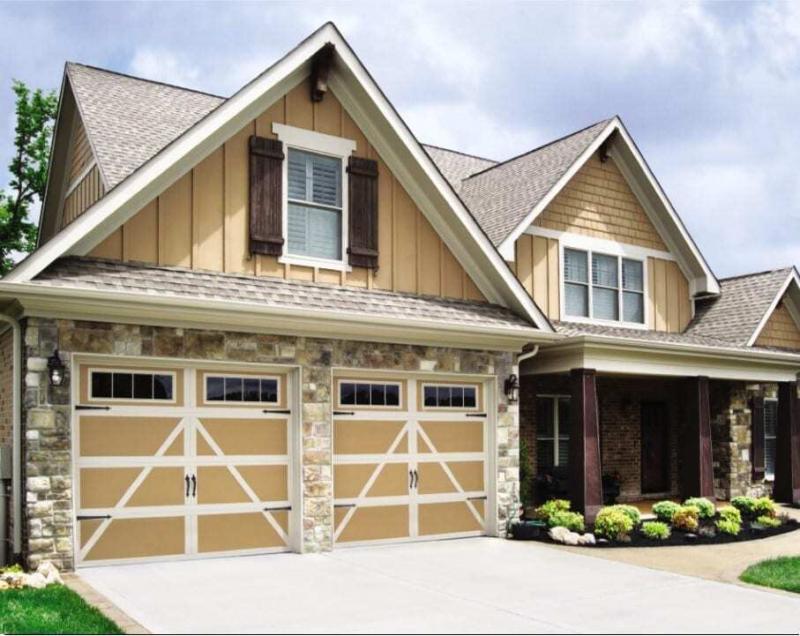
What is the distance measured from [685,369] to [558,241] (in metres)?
3.36

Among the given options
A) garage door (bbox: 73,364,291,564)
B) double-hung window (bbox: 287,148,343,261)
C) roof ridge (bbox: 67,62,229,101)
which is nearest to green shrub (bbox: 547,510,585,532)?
garage door (bbox: 73,364,291,564)

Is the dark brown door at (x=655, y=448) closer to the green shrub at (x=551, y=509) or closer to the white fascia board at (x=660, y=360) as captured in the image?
the white fascia board at (x=660, y=360)

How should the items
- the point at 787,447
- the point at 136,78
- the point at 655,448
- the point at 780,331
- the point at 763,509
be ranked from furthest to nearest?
the point at 780,331 → the point at 655,448 → the point at 787,447 → the point at 136,78 → the point at 763,509

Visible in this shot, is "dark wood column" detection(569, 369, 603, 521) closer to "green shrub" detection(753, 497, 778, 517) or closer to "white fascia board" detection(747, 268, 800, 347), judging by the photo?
"green shrub" detection(753, 497, 778, 517)

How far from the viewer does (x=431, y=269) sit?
14094 mm

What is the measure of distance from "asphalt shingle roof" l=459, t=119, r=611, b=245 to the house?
0.09 meters

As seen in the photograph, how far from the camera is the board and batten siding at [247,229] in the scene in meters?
11.8

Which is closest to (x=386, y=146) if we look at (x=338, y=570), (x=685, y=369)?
(x=338, y=570)

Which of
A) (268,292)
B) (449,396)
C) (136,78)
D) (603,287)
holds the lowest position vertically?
(449,396)

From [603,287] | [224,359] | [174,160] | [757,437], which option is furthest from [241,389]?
[757,437]

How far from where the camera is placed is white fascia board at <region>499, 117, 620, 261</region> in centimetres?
1639

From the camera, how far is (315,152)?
1331 centimetres

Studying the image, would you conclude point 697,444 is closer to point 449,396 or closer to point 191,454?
point 449,396

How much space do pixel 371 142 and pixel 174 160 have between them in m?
3.34
